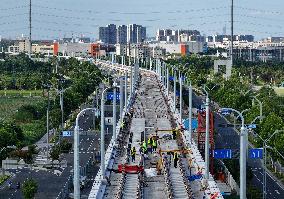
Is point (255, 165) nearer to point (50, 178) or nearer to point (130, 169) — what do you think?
point (50, 178)

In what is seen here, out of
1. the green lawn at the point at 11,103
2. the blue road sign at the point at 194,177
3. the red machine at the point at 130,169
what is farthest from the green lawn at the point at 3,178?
the green lawn at the point at 11,103

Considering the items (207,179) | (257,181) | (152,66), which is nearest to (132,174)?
(207,179)

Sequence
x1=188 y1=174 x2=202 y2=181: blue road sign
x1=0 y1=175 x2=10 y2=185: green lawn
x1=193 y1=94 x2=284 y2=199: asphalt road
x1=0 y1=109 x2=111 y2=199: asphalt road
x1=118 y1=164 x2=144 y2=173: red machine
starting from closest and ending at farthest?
1. x1=188 y1=174 x2=202 y2=181: blue road sign
2. x1=118 y1=164 x2=144 y2=173: red machine
3. x1=0 y1=109 x2=111 y2=199: asphalt road
4. x1=193 y1=94 x2=284 y2=199: asphalt road
5. x1=0 y1=175 x2=10 y2=185: green lawn

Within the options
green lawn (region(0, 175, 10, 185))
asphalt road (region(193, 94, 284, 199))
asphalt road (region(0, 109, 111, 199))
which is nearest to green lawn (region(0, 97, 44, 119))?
asphalt road (region(0, 109, 111, 199))

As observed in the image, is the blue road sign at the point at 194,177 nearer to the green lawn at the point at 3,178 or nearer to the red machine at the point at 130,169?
the red machine at the point at 130,169

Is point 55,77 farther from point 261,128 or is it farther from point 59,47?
point 59,47

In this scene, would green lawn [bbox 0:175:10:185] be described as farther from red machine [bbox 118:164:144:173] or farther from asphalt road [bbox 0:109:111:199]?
red machine [bbox 118:164:144:173]

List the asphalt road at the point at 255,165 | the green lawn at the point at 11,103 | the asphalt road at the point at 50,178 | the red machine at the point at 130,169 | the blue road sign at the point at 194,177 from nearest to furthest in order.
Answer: the blue road sign at the point at 194,177
the red machine at the point at 130,169
the asphalt road at the point at 50,178
the asphalt road at the point at 255,165
the green lawn at the point at 11,103

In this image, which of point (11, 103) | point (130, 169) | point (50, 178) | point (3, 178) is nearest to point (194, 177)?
point (130, 169)

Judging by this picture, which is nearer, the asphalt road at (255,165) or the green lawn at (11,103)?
the asphalt road at (255,165)
